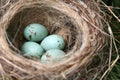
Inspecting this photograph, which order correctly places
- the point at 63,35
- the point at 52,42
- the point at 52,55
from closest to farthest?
the point at 52,55 → the point at 52,42 → the point at 63,35

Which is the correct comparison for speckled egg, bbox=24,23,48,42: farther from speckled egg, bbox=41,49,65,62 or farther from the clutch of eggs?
speckled egg, bbox=41,49,65,62

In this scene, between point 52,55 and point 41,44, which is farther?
point 41,44

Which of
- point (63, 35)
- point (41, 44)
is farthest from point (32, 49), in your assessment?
point (63, 35)

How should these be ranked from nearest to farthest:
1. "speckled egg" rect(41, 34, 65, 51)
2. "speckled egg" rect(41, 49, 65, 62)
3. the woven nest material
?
the woven nest material
"speckled egg" rect(41, 49, 65, 62)
"speckled egg" rect(41, 34, 65, 51)

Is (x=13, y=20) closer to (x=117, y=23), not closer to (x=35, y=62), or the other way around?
(x=35, y=62)

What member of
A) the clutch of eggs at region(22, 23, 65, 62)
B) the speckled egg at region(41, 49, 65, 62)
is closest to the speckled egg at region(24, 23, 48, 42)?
the clutch of eggs at region(22, 23, 65, 62)

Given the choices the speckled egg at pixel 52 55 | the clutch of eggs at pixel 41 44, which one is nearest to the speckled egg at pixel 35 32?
the clutch of eggs at pixel 41 44

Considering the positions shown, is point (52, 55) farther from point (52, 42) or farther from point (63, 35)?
point (63, 35)
